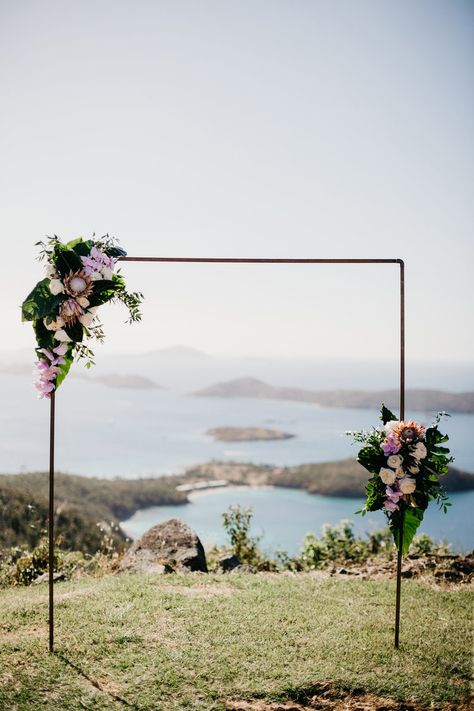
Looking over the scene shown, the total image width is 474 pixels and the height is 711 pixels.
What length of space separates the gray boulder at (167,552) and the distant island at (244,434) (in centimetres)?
4467

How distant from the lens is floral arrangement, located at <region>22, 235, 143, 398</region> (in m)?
4.23

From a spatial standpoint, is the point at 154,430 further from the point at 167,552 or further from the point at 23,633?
the point at 23,633

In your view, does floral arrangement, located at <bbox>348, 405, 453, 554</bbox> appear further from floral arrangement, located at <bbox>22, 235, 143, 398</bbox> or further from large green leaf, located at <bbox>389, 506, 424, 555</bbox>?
floral arrangement, located at <bbox>22, 235, 143, 398</bbox>

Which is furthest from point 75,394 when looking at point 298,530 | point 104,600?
point 104,600

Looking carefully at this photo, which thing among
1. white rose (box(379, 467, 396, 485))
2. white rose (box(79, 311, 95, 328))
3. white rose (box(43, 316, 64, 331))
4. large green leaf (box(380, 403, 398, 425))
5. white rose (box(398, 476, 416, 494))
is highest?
white rose (box(79, 311, 95, 328))

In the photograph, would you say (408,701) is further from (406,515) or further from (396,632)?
(406,515)

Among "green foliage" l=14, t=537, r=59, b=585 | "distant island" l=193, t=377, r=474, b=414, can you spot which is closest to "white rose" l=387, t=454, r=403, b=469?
"green foliage" l=14, t=537, r=59, b=585

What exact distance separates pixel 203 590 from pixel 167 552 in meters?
1.39

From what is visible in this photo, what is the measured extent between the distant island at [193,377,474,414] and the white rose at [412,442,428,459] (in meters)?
12.9

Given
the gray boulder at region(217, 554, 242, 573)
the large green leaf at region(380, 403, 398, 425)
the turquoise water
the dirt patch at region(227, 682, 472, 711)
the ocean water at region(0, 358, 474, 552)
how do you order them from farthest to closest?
the ocean water at region(0, 358, 474, 552) → the turquoise water → the gray boulder at region(217, 554, 242, 573) → the large green leaf at region(380, 403, 398, 425) → the dirt patch at region(227, 682, 472, 711)

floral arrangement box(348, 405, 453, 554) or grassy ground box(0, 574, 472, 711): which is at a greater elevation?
floral arrangement box(348, 405, 453, 554)

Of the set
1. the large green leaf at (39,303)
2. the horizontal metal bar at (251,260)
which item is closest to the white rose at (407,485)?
the horizontal metal bar at (251,260)

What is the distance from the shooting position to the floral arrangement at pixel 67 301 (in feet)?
13.9

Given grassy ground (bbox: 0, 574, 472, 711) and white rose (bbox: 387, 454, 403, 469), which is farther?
white rose (bbox: 387, 454, 403, 469)
